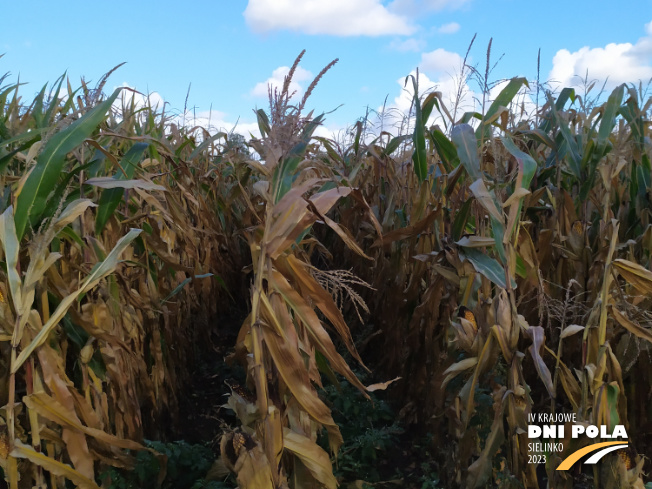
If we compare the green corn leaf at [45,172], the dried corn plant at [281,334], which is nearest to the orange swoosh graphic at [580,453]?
the dried corn plant at [281,334]

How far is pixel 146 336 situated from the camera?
2.19 m

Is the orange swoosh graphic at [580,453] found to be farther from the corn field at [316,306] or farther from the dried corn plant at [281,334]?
the dried corn plant at [281,334]

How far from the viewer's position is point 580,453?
1.36 m

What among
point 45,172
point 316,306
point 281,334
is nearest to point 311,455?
point 281,334

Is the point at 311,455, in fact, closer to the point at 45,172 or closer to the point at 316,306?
the point at 316,306

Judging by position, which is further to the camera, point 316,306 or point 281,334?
point 316,306

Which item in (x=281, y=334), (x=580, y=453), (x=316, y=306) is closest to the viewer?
(x=281, y=334)

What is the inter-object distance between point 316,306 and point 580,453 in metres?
0.87

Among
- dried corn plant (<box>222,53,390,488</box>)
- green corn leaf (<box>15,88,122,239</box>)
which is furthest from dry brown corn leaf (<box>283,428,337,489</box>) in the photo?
green corn leaf (<box>15,88,122,239</box>)

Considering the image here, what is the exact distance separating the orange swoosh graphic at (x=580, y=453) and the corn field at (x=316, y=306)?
0.02m

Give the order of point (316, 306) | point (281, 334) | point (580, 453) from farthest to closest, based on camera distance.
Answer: point (316, 306) → point (580, 453) → point (281, 334)

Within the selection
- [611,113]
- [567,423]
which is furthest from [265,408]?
[611,113]

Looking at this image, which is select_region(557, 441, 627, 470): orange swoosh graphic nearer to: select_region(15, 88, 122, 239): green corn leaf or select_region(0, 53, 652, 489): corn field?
select_region(0, 53, 652, 489): corn field

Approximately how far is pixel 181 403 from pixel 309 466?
4.62 ft
